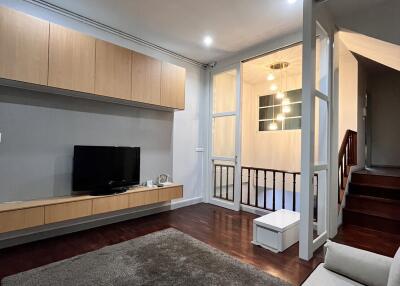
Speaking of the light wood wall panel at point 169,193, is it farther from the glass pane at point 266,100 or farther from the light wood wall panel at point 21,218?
the glass pane at point 266,100

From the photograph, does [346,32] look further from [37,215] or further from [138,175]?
[37,215]

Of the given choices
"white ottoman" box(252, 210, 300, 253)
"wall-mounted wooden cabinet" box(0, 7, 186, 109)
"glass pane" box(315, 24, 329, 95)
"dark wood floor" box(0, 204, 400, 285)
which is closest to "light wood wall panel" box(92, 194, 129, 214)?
"dark wood floor" box(0, 204, 400, 285)

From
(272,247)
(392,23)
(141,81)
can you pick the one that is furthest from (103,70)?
(392,23)

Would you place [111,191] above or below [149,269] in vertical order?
above

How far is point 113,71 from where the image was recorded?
3.16 meters

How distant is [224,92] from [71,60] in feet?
9.86

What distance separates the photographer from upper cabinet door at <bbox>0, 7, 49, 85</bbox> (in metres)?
2.34

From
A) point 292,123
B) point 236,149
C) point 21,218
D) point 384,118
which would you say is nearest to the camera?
point 21,218

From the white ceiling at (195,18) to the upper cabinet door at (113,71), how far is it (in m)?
0.46

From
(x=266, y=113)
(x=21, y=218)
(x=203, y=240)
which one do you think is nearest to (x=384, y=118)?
(x=266, y=113)

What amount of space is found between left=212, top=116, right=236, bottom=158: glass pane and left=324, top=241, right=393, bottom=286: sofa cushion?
10.0ft

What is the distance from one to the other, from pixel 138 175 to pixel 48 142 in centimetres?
137

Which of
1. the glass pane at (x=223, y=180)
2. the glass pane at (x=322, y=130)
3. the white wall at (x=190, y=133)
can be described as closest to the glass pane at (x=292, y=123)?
the glass pane at (x=223, y=180)

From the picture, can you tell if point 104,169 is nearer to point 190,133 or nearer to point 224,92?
point 190,133
